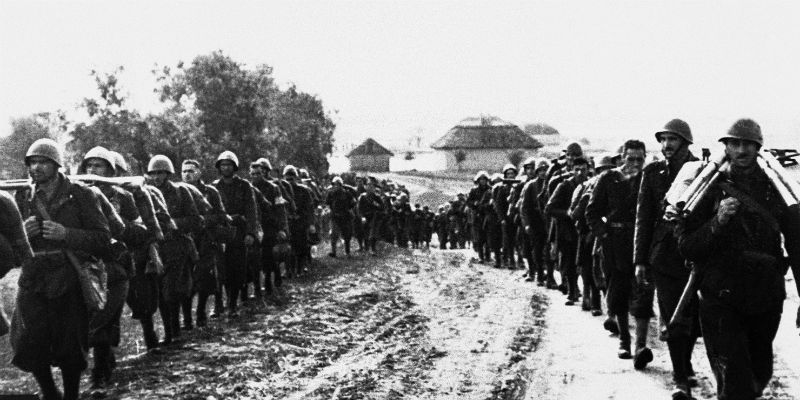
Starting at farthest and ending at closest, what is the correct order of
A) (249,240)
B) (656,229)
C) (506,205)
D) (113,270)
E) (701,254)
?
(506,205)
(249,240)
(113,270)
(656,229)
(701,254)

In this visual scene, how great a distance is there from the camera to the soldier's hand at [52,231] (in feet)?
28.3

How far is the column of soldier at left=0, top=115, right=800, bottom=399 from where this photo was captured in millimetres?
7594

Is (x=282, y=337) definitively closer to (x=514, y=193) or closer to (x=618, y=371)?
(x=618, y=371)

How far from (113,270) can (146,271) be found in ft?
5.09

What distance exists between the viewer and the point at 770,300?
24.8ft

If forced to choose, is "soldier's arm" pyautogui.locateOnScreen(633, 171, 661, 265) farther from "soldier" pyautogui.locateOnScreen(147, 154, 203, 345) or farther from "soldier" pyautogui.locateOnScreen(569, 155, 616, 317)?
"soldier" pyautogui.locateOnScreen(147, 154, 203, 345)

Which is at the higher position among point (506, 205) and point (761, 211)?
point (761, 211)

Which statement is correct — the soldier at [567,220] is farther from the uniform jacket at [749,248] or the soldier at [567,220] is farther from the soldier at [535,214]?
the uniform jacket at [749,248]

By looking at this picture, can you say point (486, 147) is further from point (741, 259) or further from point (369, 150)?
point (741, 259)

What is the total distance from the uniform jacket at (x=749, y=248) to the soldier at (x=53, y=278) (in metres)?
4.55

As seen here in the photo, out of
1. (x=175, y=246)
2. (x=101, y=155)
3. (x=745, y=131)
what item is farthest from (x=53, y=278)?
(x=745, y=131)

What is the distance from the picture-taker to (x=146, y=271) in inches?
476

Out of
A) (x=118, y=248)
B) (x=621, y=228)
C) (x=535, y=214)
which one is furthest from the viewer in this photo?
(x=535, y=214)

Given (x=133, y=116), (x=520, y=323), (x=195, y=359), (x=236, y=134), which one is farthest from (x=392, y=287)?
(x=133, y=116)
